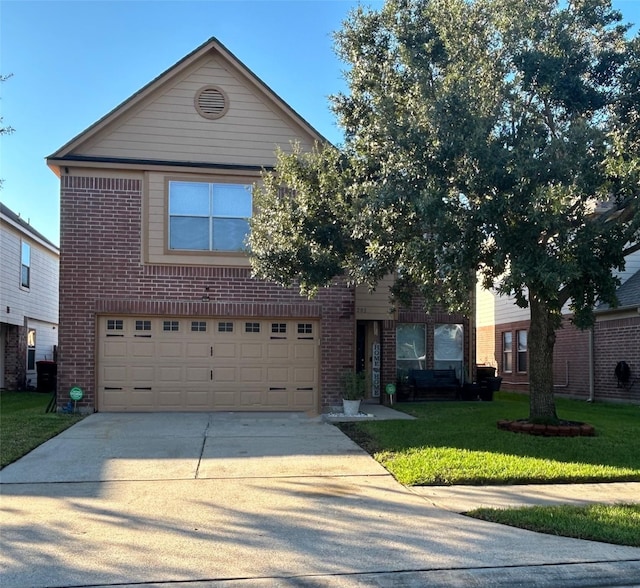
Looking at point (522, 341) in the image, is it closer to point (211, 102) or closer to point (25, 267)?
point (211, 102)

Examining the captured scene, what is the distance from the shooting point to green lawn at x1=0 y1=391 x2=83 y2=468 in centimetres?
936

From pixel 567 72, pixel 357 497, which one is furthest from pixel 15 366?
pixel 567 72

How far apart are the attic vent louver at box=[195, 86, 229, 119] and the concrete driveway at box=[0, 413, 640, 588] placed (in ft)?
26.6

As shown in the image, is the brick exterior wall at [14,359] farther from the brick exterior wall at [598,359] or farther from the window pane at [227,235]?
the brick exterior wall at [598,359]

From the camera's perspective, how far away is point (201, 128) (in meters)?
14.3

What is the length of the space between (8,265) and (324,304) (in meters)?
11.7

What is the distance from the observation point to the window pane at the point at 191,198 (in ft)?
46.2

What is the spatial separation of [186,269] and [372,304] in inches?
184

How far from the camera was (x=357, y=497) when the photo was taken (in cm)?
713

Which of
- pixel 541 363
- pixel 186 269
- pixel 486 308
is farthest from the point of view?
pixel 486 308

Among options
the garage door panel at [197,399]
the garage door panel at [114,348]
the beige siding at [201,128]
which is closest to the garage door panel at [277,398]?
the garage door panel at [197,399]

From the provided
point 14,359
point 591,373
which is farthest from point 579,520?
point 14,359

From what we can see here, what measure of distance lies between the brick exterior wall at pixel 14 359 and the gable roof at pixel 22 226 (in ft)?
10.8

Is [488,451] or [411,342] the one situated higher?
[411,342]
